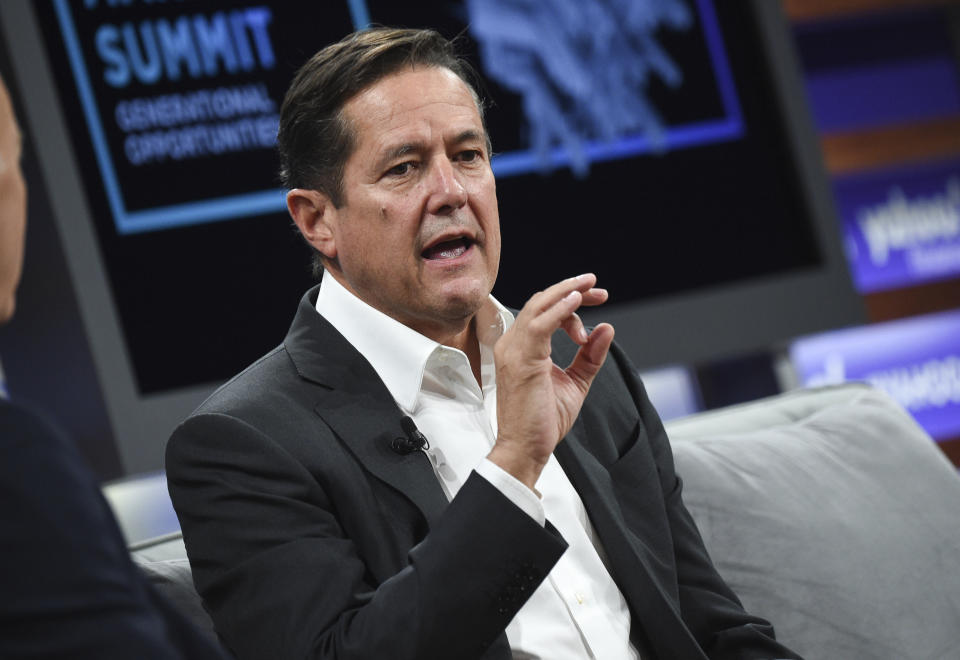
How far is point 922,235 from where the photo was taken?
5.36 meters

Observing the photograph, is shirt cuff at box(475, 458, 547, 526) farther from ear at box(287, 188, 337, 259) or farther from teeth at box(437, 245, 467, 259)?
ear at box(287, 188, 337, 259)

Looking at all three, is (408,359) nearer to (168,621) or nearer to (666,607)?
(666,607)

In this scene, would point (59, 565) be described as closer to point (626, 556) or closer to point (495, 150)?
point (626, 556)

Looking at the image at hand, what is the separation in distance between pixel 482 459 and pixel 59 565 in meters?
0.88

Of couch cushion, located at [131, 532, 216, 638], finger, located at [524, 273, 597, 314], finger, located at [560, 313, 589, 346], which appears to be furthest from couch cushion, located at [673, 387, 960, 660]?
couch cushion, located at [131, 532, 216, 638]

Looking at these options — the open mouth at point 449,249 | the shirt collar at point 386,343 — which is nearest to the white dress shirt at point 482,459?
the shirt collar at point 386,343

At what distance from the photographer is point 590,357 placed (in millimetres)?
1666

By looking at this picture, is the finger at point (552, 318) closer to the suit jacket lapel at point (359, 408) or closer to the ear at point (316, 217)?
the suit jacket lapel at point (359, 408)

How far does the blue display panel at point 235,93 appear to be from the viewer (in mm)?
3393

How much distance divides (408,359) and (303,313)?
0.66 ft

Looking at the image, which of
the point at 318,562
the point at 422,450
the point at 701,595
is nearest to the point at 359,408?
the point at 422,450

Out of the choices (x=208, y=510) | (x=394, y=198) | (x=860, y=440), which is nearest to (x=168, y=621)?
(x=208, y=510)

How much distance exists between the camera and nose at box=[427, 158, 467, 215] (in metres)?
1.83

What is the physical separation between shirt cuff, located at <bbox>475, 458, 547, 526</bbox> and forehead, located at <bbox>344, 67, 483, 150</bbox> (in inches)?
24.5
